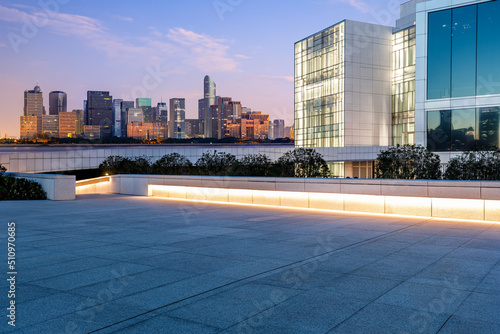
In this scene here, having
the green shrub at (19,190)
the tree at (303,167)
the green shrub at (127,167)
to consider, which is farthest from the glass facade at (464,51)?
the green shrub at (19,190)

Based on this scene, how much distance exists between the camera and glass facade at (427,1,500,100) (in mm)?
30516

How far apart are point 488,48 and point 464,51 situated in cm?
154

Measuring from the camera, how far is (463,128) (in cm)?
3219

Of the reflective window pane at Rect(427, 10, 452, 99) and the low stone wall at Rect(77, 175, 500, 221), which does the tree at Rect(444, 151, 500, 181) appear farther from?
the reflective window pane at Rect(427, 10, 452, 99)

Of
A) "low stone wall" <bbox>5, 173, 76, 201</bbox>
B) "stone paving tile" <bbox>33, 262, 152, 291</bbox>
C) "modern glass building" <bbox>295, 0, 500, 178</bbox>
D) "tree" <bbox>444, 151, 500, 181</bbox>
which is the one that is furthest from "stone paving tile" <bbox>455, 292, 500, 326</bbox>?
"modern glass building" <bbox>295, 0, 500, 178</bbox>

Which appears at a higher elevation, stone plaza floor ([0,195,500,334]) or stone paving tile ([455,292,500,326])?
stone plaza floor ([0,195,500,334])

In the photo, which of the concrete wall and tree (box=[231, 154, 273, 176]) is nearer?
tree (box=[231, 154, 273, 176])

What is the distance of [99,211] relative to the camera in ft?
50.9

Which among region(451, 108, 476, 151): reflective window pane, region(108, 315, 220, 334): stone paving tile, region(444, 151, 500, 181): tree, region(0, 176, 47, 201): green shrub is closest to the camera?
region(108, 315, 220, 334): stone paving tile

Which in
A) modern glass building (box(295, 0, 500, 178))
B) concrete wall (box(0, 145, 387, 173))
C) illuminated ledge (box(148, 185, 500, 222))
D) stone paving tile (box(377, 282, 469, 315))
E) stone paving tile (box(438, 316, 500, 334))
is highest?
modern glass building (box(295, 0, 500, 178))

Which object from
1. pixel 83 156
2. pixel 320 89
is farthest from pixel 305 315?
pixel 320 89

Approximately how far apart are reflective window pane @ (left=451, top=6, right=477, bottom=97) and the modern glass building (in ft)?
0.22

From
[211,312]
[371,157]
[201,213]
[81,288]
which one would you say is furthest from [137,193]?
[371,157]

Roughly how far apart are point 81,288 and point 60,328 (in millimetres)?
1478
